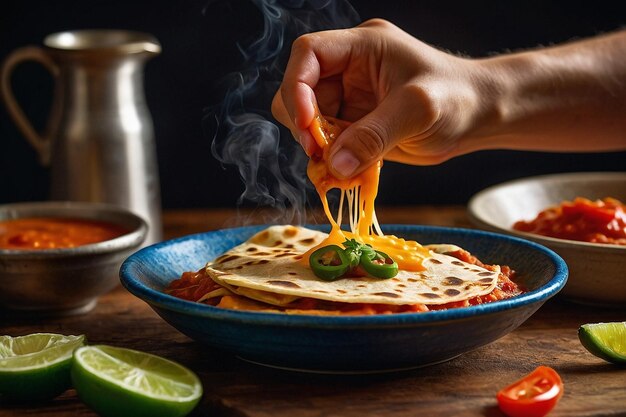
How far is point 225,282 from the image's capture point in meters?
1.99

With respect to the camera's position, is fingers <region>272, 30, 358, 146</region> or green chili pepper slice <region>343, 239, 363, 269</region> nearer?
green chili pepper slice <region>343, 239, 363, 269</region>

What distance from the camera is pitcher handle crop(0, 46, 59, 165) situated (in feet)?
10.5

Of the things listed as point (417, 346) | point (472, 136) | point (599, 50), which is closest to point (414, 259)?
point (417, 346)

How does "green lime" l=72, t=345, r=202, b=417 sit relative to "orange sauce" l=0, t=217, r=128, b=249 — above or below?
below

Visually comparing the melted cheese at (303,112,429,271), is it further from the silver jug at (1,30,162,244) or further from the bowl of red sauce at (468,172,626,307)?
the silver jug at (1,30,162,244)

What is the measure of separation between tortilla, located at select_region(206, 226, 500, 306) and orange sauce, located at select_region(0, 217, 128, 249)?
0.55 meters

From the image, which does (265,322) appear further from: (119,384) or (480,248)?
(480,248)

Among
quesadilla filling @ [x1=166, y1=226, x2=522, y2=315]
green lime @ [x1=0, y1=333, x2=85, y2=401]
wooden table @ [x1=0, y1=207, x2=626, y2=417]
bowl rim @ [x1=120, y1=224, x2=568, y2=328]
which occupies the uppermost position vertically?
bowl rim @ [x1=120, y1=224, x2=568, y2=328]

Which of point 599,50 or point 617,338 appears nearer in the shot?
point 617,338

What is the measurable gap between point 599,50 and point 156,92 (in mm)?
2132

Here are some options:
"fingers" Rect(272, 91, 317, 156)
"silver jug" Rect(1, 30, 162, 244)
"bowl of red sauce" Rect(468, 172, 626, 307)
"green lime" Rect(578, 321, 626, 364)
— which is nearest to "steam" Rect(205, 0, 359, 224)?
"fingers" Rect(272, 91, 317, 156)

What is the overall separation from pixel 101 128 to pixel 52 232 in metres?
0.57

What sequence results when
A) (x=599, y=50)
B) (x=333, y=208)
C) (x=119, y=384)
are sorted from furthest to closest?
1. (x=333, y=208)
2. (x=599, y=50)
3. (x=119, y=384)

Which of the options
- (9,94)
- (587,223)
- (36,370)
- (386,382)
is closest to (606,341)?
(386,382)
